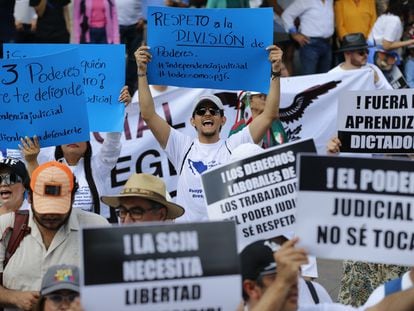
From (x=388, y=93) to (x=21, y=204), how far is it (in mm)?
2413

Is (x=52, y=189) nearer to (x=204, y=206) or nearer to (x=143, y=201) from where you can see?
(x=143, y=201)

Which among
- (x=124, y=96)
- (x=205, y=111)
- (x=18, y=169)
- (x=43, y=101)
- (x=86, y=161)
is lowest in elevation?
(x=18, y=169)

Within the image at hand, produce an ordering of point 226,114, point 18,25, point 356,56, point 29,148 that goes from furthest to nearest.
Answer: point 18,25 → point 356,56 → point 226,114 → point 29,148

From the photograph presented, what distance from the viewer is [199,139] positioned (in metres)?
7.40

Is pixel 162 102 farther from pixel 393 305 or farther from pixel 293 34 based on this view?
pixel 393 305

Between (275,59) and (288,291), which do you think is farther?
(275,59)

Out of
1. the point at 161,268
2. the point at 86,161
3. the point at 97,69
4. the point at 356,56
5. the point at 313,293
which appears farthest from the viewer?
the point at 356,56

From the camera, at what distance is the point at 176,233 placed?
4.55m

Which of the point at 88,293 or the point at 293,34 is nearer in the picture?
the point at 88,293

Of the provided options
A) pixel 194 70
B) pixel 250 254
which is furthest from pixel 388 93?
pixel 250 254

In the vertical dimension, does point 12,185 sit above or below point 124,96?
below

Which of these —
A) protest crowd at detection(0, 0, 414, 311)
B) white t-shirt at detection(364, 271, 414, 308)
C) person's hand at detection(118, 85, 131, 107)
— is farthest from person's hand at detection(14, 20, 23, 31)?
white t-shirt at detection(364, 271, 414, 308)

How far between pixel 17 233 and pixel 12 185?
3.77ft

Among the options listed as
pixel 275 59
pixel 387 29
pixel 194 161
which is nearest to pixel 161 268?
pixel 194 161
